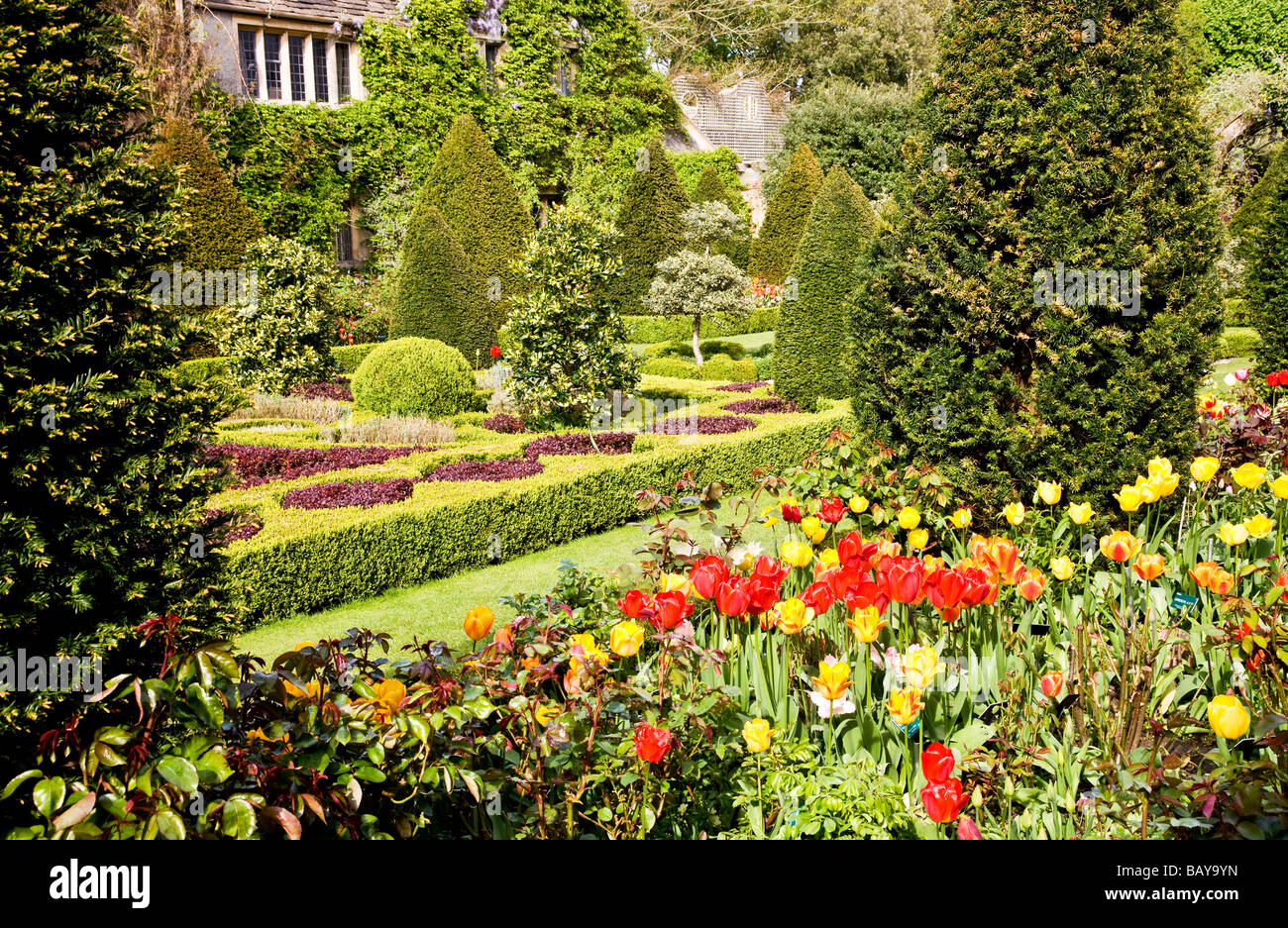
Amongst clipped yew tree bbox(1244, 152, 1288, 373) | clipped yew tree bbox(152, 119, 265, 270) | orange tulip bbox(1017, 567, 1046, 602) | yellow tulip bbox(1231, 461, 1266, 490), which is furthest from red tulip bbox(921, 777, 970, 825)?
clipped yew tree bbox(152, 119, 265, 270)

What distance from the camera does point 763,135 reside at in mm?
38625

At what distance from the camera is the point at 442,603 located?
6.27m

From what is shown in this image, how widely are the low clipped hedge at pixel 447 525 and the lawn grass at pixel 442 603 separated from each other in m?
0.12

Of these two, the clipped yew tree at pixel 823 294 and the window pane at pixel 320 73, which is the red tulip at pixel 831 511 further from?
the window pane at pixel 320 73

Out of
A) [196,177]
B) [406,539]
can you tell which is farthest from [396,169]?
[406,539]

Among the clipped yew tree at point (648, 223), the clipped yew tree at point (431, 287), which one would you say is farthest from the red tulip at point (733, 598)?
the clipped yew tree at point (648, 223)

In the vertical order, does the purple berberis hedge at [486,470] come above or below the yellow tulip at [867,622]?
below

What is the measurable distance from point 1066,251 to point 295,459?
7.33 meters

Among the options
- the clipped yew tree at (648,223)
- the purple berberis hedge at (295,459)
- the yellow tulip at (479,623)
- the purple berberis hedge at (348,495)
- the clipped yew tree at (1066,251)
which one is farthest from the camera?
the clipped yew tree at (648,223)

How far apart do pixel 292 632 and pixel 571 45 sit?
23.3 metres

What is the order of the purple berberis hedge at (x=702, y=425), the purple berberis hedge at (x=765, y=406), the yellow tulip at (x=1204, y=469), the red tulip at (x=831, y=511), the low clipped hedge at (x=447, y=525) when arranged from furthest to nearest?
the purple berberis hedge at (x=765, y=406) → the purple berberis hedge at (x=702, y=425) → the low clipped hedge at (x=447, y=525) → the red tulip at (x=831, y=511) → the yellow tulip at (x=1204, y=469)

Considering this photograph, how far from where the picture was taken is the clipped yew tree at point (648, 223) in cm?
2245

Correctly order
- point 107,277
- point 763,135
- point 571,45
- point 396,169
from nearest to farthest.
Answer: point 107,277, point 396,169, point 571,45, point 763,135
